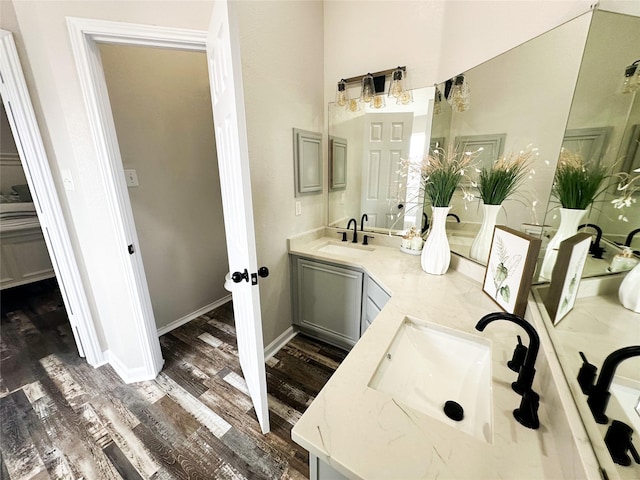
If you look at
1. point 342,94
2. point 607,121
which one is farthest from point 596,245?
point 342,94

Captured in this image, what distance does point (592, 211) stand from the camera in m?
1.00

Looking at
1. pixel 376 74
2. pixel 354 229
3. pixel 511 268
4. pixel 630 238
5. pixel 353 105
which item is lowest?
pixel 354 229

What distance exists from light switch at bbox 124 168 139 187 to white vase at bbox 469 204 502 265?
2398mm

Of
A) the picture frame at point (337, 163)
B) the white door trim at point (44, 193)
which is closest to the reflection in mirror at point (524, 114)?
the picture frame at point (337, 163)

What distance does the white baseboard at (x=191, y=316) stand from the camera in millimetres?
2199

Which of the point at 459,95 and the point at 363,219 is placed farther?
the point at 363,219

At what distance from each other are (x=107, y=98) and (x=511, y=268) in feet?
7.07

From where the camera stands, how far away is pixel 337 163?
2.18 meters

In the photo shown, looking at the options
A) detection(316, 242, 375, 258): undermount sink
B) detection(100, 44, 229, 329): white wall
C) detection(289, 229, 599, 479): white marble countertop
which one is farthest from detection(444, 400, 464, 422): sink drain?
detection(100, 44, 229, 329): white wall

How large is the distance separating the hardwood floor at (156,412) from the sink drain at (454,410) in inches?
33.8

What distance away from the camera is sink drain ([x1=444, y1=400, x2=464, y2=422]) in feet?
2.39

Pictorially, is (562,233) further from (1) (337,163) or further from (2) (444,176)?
(1) (337,163)

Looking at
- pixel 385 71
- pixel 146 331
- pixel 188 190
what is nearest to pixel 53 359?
pixel 146 331

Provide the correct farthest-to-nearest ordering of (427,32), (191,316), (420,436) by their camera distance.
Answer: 1. (191,316)
2. (427,32)
3. (420,436)
